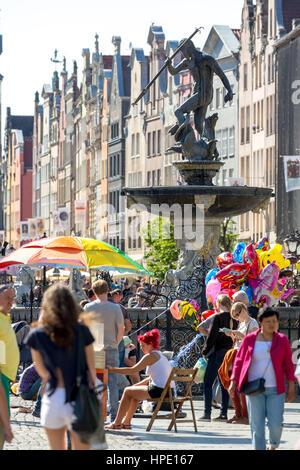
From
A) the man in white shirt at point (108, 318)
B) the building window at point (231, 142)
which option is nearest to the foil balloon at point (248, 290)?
the man in white shirt at point (108, 318)

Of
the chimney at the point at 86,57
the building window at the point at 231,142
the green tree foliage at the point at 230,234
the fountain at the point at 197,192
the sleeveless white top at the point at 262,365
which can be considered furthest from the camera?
the chimney at the point at 86,57

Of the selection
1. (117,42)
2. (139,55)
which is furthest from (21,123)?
(139,55)

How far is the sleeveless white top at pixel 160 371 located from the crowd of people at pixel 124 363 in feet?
0.03

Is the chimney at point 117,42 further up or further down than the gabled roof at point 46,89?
further down

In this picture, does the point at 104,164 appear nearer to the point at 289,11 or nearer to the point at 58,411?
the point at 289,11

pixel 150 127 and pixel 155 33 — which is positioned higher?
pixel 155 33

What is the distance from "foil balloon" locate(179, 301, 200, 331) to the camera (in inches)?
750

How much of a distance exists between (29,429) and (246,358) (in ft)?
14.0

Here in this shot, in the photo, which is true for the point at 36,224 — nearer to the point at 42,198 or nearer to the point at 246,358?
the point at 42,198

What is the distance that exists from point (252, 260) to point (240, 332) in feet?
11.3

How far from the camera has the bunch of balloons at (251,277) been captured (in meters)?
18.6

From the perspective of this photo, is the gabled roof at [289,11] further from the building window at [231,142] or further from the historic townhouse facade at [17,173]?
the historic townhouse facade at [17,173]

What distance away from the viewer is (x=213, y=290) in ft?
61.8

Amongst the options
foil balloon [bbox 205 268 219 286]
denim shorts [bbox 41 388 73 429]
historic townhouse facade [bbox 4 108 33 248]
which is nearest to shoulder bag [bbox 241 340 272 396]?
denim shorts [bbox 41 388 73 429]
